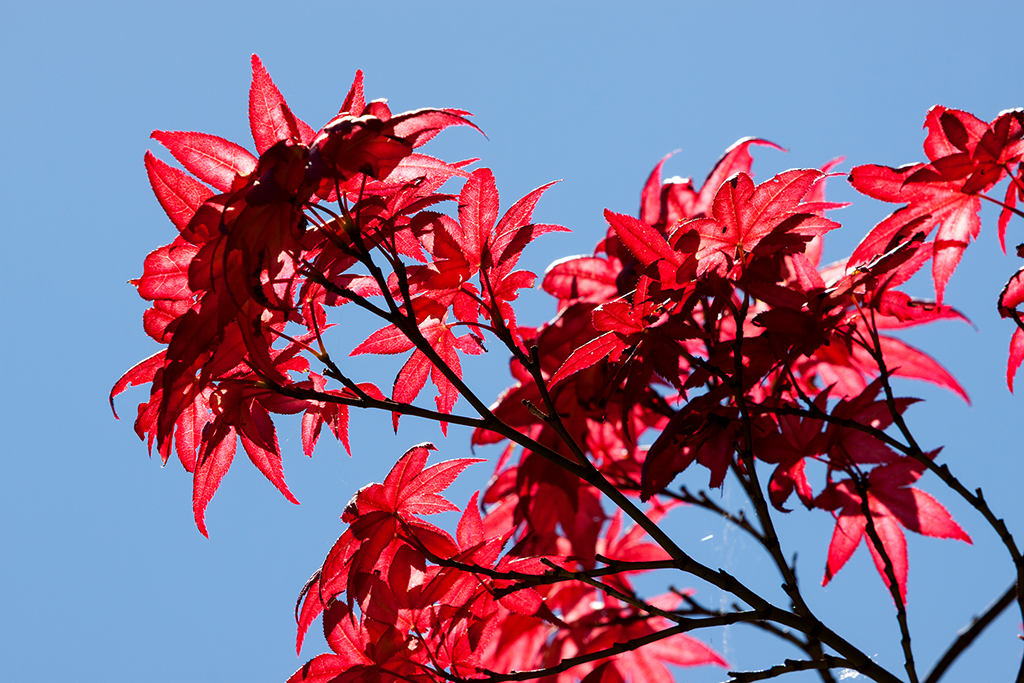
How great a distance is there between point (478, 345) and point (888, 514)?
0.52 metres

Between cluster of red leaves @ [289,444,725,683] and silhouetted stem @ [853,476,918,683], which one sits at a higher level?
cluster of red leaves @ [289,444,725,683]

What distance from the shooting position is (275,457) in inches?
31.9

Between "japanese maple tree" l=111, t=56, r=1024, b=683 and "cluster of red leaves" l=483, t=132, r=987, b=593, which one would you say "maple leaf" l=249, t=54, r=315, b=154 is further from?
"cluster of red leaves" l=483, t=132, r=987, b=593

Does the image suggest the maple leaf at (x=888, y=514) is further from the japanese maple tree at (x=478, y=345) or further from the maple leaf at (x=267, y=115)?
the maple leaf at (x=267, y=115)

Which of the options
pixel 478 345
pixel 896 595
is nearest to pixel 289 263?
pixel 478 345

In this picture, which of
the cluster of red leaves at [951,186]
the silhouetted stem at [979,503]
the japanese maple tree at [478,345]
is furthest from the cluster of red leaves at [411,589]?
the cluster of red leaves at [951,186]

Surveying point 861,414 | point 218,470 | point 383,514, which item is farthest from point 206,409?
point 861,414

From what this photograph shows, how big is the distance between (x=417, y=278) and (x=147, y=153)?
272 mm

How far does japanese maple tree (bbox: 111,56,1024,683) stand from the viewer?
647 millimetres

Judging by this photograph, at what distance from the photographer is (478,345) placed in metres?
0.91

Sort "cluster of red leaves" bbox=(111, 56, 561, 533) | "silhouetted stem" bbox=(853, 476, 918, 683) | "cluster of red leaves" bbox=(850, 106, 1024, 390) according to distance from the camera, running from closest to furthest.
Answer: "cluster of red leaves" bbox=(111, 56, 561, 533), "silhouetted stem" bbox=(853, 476, 918, 683), "cluster of red leaves" bbox=(850, 106, 1024, 390)

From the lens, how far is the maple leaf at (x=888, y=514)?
84 cm

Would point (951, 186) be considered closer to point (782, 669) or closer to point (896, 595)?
point (896, 595)

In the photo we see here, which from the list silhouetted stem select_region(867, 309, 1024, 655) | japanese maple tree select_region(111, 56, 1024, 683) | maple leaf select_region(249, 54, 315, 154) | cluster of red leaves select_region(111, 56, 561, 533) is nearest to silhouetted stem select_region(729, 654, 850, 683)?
japanese maple tree select_region(111, 56, 1024, 683)
